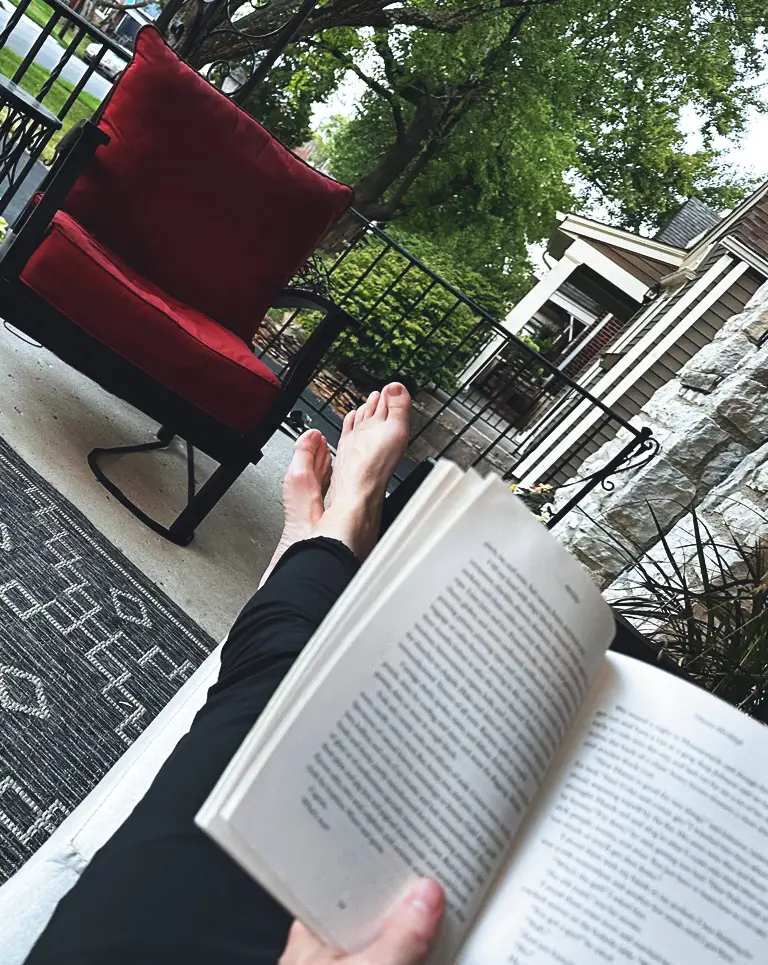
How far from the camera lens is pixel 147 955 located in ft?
1.80

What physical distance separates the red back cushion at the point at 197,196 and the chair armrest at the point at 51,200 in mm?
165

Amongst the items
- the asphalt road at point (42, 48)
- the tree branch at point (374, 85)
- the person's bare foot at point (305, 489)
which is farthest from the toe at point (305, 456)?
the asphalt road at point (42, 48)

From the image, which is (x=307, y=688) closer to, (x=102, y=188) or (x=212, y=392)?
(x=212, y=392)

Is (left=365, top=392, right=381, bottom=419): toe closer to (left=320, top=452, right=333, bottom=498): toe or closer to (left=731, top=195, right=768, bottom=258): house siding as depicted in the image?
(left=320, top=452, right=333, bottom=498): toe

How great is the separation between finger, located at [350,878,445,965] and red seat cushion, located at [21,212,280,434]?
1522mm

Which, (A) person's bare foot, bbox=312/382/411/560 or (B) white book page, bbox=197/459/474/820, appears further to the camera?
(A) person's bare foot, bbox=312/382/411/560

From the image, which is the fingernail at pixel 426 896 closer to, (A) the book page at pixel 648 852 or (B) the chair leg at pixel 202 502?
(A) the book page at pixel 648 852

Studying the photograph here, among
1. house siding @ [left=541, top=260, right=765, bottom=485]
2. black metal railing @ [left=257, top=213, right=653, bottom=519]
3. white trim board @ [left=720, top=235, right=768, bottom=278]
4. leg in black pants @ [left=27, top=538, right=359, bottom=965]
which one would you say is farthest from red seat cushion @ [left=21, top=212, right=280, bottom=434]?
white trim board @ [left=720, top=235, right=768, bottom=278]

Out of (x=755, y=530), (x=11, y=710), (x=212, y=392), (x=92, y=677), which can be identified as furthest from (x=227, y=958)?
(x=755, y=530)

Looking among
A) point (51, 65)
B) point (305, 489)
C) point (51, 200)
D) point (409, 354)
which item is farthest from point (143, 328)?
point (51, 65)

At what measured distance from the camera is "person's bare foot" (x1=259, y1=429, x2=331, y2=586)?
133cm

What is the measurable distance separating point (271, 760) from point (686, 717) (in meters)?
0.29

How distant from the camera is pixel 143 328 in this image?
1851mm

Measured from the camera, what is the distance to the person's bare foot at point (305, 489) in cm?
133
